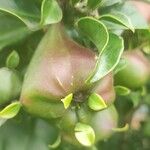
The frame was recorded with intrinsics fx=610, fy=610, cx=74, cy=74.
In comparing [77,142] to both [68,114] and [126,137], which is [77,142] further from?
[126,137]

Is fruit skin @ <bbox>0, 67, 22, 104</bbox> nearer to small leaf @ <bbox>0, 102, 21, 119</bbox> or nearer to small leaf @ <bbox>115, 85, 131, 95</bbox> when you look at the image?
small leaf @ <bbox>0, 102, 21, 119</bbox>

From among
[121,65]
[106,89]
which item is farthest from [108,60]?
[121,65]

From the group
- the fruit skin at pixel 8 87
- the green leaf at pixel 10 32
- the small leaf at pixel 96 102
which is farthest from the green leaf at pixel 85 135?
the green leaf at pixel 10 32

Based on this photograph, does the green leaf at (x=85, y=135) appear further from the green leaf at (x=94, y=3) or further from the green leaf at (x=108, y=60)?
the green leaf at (x=94, y=3)

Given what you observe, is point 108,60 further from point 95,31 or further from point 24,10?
point 24,10

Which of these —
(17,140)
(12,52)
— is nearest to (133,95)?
(17,140)
